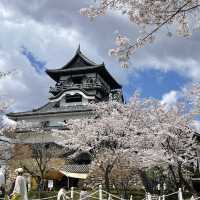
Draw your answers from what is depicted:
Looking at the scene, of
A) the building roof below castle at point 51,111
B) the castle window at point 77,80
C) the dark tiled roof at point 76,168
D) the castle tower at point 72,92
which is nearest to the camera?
the dark tiled roof at point 76,168

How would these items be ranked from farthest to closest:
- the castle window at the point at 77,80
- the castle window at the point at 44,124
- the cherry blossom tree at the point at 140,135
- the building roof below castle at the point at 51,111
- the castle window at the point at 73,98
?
the castle window at the point at 77,80 < the castle window at the point at 73,98 < the building roof below castle at the point at 51,111 < the castle window at the point at 44,124 < the cherry blossom tree at the point at 140,135

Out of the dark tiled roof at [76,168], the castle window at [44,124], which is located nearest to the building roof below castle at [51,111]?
the castle window at [44,124]

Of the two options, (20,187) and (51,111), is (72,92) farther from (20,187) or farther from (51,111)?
(20,187)

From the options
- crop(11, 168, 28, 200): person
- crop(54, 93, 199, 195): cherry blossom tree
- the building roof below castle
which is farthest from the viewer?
the building roof below castle

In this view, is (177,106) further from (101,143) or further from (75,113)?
(75,113)

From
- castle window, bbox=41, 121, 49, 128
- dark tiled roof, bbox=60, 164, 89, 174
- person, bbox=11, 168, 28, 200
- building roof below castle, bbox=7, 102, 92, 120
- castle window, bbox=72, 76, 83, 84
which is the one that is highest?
castle window, bbox=72, 76, 83, 84

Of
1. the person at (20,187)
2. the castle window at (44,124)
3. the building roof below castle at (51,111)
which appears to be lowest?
the person at (20,187)

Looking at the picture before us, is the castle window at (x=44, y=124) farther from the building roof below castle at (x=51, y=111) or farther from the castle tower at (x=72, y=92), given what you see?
the building roof below castle at (x=51, y=111)

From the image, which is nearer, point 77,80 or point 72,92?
point 72,92

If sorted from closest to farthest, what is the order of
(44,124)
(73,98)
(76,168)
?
1. (76,168)
2. (44,124)
3. (73,98)

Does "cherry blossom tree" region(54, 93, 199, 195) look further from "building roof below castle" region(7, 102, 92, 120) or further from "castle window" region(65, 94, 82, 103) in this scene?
"castle window" region(65, 94, 82, 103)

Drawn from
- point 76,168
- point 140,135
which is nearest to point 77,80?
point 76,168

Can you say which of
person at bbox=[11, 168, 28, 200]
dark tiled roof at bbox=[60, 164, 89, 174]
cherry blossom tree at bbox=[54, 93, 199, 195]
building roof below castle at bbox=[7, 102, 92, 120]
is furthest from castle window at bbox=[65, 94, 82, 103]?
person at bbox=[11, 168, 28, 200]

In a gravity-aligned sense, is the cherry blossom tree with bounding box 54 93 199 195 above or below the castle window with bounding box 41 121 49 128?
below
